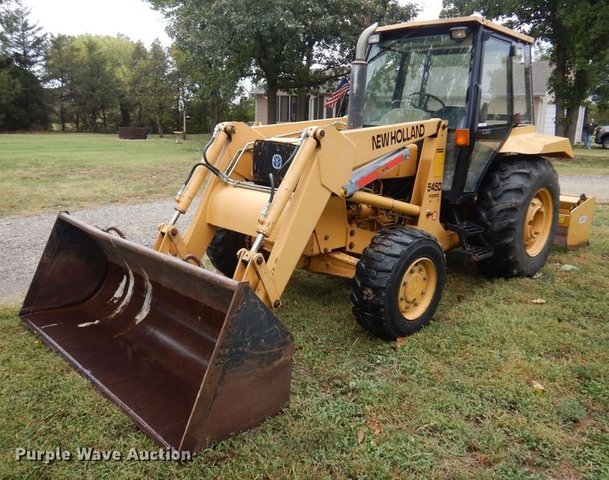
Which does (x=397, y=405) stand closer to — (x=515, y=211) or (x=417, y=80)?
(x=515, y=211)

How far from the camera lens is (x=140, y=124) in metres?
44.1

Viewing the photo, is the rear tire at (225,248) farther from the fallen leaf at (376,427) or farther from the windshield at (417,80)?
the fallen leaf at (376,427)

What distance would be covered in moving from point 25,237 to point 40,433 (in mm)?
4848

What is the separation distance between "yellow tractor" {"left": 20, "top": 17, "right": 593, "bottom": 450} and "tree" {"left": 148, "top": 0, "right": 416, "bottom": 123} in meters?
11.3

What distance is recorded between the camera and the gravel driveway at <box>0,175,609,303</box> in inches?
206

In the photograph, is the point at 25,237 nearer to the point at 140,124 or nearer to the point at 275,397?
the point at 275,397

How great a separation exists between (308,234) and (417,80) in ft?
7.71

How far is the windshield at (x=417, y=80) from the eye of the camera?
4.72 metres

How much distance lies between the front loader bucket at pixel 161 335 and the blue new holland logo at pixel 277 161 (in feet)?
4.15

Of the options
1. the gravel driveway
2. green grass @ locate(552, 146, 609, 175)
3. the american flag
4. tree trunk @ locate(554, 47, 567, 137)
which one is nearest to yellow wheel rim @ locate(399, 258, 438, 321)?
the american flag

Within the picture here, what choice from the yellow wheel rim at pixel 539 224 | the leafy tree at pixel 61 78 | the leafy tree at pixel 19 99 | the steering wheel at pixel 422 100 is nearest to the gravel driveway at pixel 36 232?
the steering wheel at pixel 422 100

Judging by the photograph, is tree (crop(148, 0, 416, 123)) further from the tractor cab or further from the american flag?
the tractor cab

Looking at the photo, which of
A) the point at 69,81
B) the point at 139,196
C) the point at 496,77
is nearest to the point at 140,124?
the point at 69,81

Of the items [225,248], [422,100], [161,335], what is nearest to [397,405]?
[161,335]
